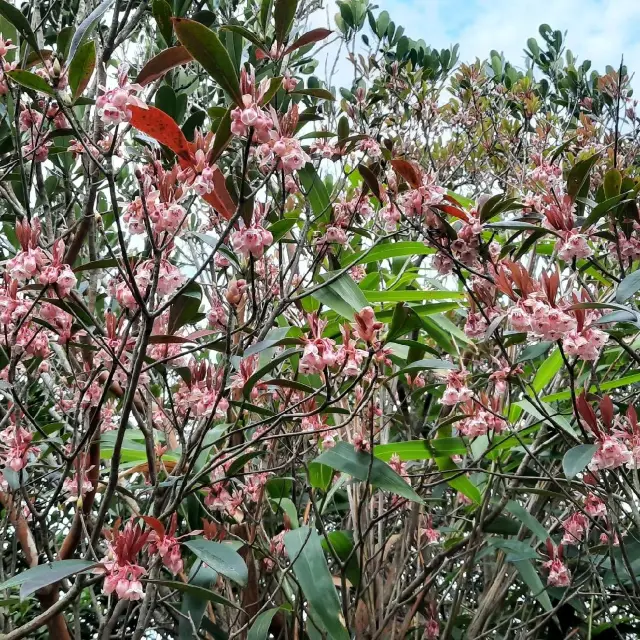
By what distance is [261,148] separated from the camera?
3.19ft

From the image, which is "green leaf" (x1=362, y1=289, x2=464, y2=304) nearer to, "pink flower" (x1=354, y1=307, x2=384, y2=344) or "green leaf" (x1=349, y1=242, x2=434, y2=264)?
"green leaf" (x1=349, y1=242, x2=434, y2=264)

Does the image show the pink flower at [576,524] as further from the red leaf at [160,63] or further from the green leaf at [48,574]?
the red leaf at [160,63]

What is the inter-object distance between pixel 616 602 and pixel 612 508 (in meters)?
0.84

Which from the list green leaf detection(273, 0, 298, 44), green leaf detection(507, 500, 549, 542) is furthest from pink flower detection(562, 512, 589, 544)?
green leaf detection(273, 0, 298, 44)

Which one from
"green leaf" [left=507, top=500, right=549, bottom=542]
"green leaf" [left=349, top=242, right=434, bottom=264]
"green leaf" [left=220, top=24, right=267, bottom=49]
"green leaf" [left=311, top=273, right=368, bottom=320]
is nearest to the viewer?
"green leaf" [left=220, top=24, right=267, bottom=49]

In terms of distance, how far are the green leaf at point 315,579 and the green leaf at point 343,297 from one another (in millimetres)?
423

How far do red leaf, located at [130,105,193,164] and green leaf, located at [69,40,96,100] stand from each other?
0.51 ft

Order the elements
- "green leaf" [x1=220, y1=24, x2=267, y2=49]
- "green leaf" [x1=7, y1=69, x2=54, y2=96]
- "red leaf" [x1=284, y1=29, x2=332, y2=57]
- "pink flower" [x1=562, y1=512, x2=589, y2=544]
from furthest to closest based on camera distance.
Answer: "pink flower" [x1=562, y1=512, x2=589, y2=544]
"red leaf" [x1=284, y1=29, x2=332, y2=57]
"green leaf" [x1=220, y1=24, x2=267, y2=49]
"green leaf" [x1=7, y1=69, x2=54, y2=96]

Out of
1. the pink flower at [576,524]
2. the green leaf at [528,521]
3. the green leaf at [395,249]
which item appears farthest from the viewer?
the green leaf at [395,249]

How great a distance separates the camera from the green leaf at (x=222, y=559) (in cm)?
92

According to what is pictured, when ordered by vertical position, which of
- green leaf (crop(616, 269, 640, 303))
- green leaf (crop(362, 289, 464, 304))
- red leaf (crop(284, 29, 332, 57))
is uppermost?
red leaf (crop(284, 29, 332, 57))

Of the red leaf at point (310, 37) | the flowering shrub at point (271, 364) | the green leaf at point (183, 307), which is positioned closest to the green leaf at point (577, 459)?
the flowering shrub at point (271, 364)

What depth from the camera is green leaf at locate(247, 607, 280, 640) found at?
1.21m

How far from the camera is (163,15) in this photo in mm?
1043
